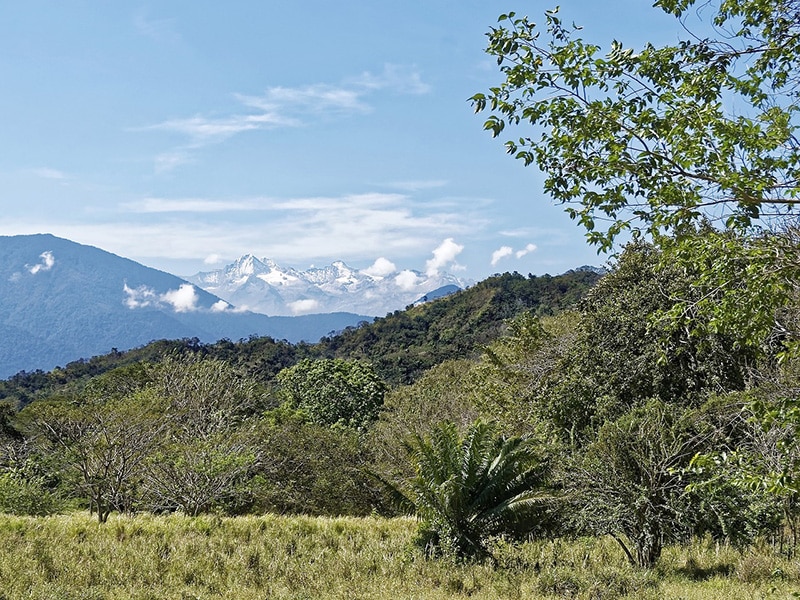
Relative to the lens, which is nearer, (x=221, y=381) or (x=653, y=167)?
(x=653, y=167)

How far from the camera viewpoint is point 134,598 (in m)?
8.02

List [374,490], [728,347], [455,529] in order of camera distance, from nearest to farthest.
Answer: [455,529]
[728,347]
[374,490]

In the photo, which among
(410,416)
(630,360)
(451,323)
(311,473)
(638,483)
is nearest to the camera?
(638,483)

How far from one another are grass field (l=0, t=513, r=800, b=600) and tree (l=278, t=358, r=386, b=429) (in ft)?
98.0

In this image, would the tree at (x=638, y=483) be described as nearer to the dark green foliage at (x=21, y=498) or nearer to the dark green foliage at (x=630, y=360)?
the dark green foliage at (x=630, y=360)

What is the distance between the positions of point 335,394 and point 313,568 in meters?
36.2

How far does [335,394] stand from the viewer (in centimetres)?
4631

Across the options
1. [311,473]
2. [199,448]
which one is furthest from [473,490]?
[311,473]

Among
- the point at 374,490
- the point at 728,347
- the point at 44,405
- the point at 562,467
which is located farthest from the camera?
the point at 374,490

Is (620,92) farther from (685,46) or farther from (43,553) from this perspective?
(43,553)

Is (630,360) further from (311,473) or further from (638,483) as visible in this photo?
(311,473)

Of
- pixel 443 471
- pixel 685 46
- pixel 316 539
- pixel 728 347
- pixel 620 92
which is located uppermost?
pixel 685 46

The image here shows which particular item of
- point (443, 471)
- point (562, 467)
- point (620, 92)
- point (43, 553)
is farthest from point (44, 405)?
point (620, 92)

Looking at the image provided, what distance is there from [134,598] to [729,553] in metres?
9.78
